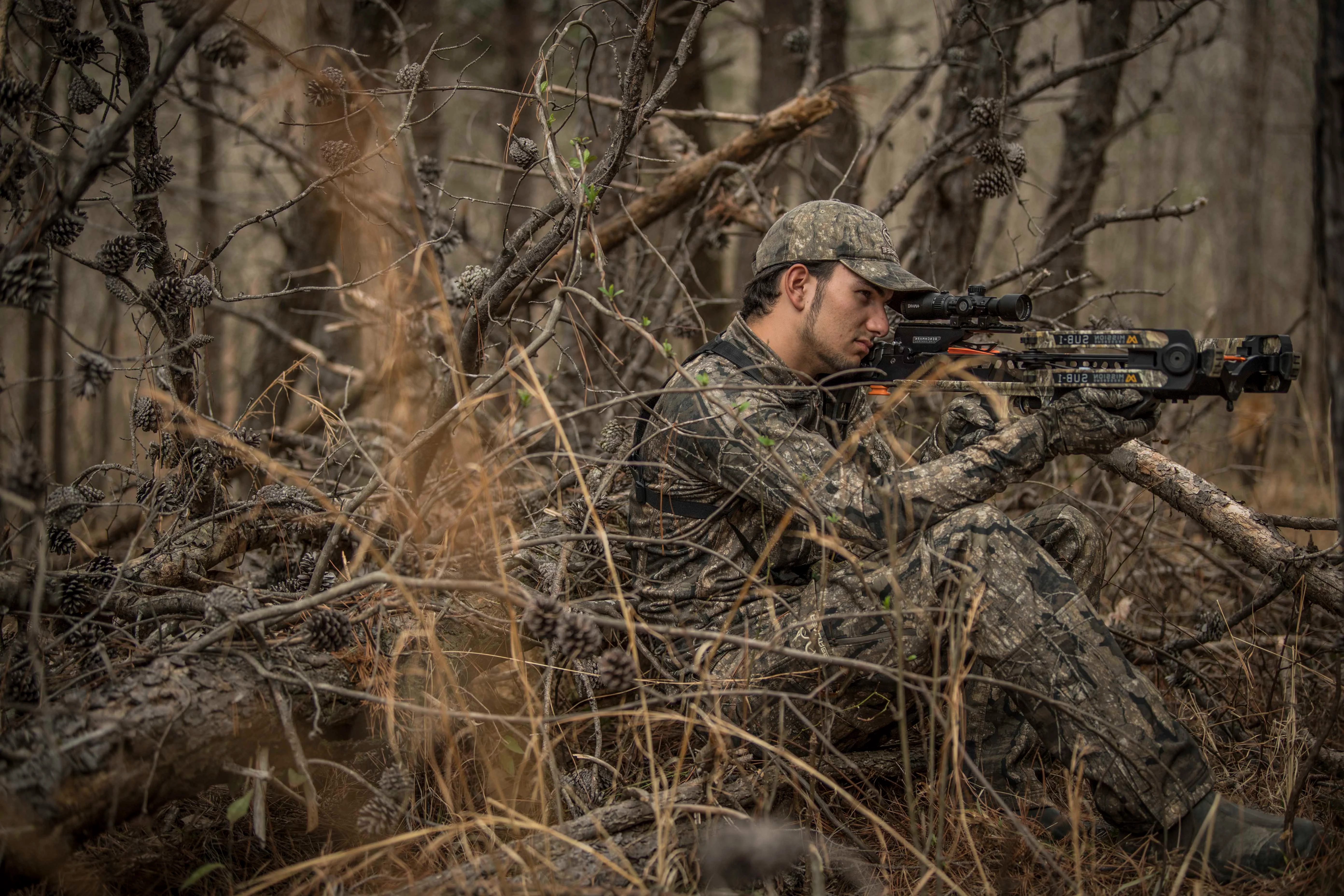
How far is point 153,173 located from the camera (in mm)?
2936

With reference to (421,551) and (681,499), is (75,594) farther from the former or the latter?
(681,499)

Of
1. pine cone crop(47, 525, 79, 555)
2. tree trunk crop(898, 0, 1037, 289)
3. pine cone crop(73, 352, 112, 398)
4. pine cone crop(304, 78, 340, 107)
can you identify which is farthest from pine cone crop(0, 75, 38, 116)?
tree trunk crop(898, 0, 1037, 289)

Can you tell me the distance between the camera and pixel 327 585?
3.30 m

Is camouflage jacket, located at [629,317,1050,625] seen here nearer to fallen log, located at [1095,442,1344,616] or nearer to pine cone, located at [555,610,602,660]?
pine cone, located at [555,610,602,660]

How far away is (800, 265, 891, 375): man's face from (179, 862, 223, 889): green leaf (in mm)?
2369

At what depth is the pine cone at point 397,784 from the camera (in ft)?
8.13

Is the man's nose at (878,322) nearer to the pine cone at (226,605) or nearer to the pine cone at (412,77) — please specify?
the pine cone at (412,77)

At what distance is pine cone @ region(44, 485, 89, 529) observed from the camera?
9.00 feet

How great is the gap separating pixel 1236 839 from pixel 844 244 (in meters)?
2.14

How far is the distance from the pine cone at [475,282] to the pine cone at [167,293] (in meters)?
0.94

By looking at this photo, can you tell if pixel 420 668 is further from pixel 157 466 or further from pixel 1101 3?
pixel 1101 3

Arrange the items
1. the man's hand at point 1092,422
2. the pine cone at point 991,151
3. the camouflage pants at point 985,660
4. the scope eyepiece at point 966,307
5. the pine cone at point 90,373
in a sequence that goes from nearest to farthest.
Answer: the pine cone at point 90,373
the camouflage pants at point 985,660
the man's hand at point 1092,422
the scope eyepiece at point 966,307
the pine cone at point 991,151

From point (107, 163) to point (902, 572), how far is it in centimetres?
248

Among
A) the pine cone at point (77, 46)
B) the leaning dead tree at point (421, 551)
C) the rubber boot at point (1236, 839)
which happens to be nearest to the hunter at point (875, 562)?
the rubber boot at point (1236, 839)
